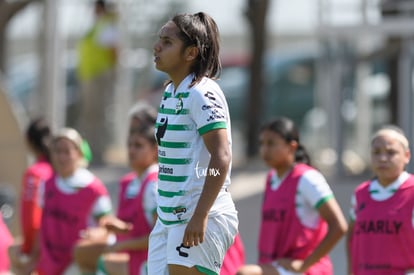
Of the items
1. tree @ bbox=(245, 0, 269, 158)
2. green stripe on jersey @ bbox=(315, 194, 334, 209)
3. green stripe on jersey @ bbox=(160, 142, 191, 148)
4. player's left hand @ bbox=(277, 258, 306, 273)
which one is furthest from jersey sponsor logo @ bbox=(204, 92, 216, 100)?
tree @ bbox=(245, 0, 269, 158)

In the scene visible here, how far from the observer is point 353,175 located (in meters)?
14.1

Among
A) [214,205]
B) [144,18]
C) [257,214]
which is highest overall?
[144,18]

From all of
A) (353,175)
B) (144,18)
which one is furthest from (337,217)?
(144,18)

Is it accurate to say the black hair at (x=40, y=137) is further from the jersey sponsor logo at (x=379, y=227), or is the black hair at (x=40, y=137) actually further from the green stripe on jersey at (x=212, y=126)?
the green stripe on jersey at (x=212, y=126)

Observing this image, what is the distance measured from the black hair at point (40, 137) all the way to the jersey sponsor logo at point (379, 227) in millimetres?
3022

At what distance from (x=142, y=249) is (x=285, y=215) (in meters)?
0.96

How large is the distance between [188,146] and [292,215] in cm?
204

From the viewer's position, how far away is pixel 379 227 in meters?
6.98

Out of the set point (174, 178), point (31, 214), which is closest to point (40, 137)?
point (31, 214)

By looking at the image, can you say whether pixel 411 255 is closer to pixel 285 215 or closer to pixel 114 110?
pixel 285 215

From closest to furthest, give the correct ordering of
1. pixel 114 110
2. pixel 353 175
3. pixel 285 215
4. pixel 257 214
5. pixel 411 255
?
pixel 411 255
pixel 285 215
pixel 257 214
pixel 353 175
pixel 114 110

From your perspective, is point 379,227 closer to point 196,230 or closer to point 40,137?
point 196,230

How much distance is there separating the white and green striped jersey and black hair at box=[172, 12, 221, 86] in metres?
0.08

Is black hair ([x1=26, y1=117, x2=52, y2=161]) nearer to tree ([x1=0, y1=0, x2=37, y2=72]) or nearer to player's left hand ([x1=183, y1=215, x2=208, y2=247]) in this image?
player's left hand ([x1=183, y1=215, x2=208, y2=247])
